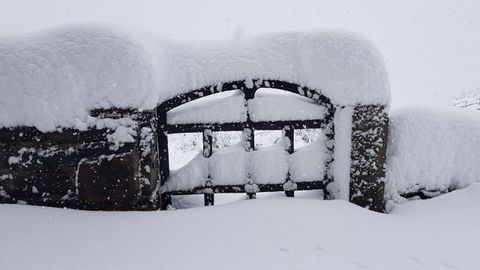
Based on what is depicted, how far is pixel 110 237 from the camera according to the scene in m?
2.12

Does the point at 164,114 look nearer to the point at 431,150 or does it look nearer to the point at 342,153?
the point at 342,153

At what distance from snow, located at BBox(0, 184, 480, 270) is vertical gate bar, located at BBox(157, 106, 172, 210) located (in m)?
0.35

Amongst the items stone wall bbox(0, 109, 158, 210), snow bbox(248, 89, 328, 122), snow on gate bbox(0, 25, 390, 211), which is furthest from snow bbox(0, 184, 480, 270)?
snow bbox(248, 89, 328, 122)

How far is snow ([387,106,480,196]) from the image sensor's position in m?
2.81

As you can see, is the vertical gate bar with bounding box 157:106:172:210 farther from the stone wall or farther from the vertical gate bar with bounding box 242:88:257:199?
the vertical gate bar with bounding box 242:88:257:199

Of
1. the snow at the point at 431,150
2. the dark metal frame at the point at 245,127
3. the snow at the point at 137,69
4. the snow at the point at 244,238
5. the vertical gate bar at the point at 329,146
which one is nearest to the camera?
the snow at the point at 244,238

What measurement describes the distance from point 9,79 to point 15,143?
1.48ft

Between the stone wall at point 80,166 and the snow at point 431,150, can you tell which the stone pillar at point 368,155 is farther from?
the stone wall at point 80,166

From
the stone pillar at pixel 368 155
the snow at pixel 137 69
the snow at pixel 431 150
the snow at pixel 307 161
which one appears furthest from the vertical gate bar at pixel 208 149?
the snow at pixel 431 150

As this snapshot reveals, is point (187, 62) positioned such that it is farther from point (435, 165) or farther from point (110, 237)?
point (435, 165)

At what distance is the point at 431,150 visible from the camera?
284 centimetres

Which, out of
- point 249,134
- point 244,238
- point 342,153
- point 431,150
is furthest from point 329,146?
point 244,238

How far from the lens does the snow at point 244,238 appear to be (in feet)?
6.33

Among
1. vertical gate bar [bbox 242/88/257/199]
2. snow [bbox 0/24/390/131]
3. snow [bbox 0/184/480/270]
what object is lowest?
snow [bbox 0/184/480/270]
